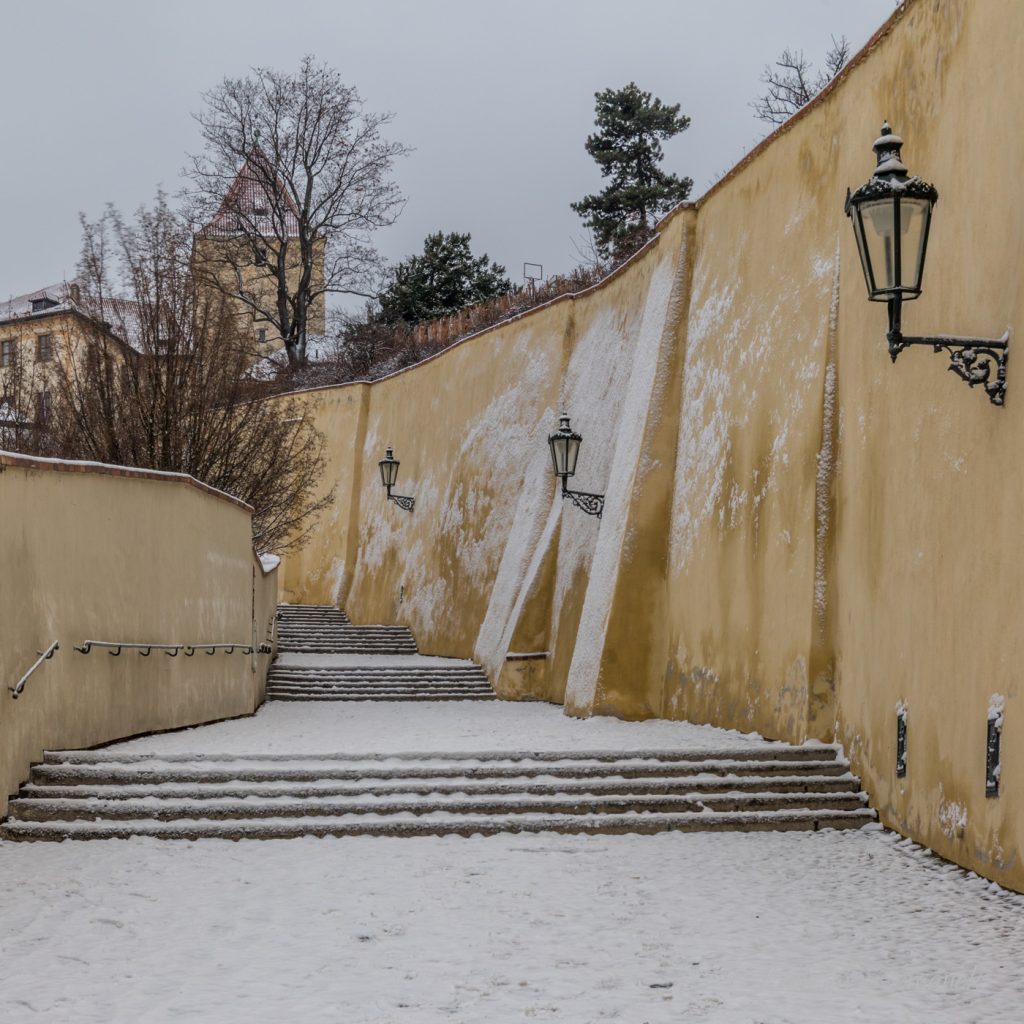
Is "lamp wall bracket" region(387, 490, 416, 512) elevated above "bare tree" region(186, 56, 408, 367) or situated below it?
below

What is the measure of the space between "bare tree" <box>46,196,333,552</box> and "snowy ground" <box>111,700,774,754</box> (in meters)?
4.72

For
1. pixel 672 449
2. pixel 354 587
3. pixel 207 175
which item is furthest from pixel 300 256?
pixel 672 449

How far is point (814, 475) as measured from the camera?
9555 millimetres

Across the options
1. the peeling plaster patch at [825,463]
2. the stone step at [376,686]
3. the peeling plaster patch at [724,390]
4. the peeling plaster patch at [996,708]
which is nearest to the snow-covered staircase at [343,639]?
the stone step at [376,686]

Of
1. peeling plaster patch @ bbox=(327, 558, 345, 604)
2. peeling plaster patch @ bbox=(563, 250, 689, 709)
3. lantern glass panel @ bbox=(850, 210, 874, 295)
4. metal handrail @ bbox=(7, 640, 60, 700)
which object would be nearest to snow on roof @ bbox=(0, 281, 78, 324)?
peeling plaster patch @ bbox=(327, 558, 345, 604)

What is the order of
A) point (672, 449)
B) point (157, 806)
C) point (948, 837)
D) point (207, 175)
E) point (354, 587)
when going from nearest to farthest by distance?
point (948, 837)
point (157, 806)
point (672, 449)
point (354, 587)
point (207, 175)

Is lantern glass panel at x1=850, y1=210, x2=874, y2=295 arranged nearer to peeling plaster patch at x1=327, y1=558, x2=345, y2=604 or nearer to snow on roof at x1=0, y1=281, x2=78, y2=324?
peeling plaster patch at x1=327, y1=558, x2=345, y2=604

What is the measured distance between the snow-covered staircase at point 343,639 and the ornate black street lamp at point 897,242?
1608 centimetres

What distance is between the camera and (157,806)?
812 centimetres

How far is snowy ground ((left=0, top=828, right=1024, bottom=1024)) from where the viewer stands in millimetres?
4969

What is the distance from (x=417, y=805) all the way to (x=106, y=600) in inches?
121

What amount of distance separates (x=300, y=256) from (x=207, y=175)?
3294 mm

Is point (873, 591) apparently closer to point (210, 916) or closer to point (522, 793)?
point (522, 793)

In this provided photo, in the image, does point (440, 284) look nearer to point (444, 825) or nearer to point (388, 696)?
point (388, 696)
